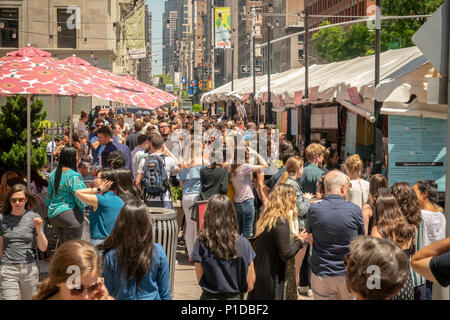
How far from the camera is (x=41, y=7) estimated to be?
46562 millimetres

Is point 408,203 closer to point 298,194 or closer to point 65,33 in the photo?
point 298,194

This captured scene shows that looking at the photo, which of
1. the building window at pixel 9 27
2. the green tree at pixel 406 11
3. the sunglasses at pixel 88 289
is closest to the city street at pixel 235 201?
the sunglasses at pixel 88 289

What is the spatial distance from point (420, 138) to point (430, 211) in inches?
169

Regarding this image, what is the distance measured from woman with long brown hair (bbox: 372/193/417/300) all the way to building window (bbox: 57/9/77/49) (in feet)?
142

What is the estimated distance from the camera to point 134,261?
15.5ft

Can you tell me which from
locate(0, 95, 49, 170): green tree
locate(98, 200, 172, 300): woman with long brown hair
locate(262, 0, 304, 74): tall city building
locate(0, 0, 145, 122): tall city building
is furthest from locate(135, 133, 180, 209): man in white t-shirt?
locate(262, 0, 304, 74): tall city building

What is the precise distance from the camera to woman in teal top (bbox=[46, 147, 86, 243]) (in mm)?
7934

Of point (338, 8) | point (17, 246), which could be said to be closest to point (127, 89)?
point (17, 246)

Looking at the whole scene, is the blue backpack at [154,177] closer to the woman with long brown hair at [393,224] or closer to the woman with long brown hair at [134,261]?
the woman with long brown hair at [393,224]

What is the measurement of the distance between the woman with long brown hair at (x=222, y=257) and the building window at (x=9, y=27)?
43470mm

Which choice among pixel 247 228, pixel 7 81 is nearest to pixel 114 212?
pixel 7 81

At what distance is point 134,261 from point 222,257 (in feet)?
2.73
